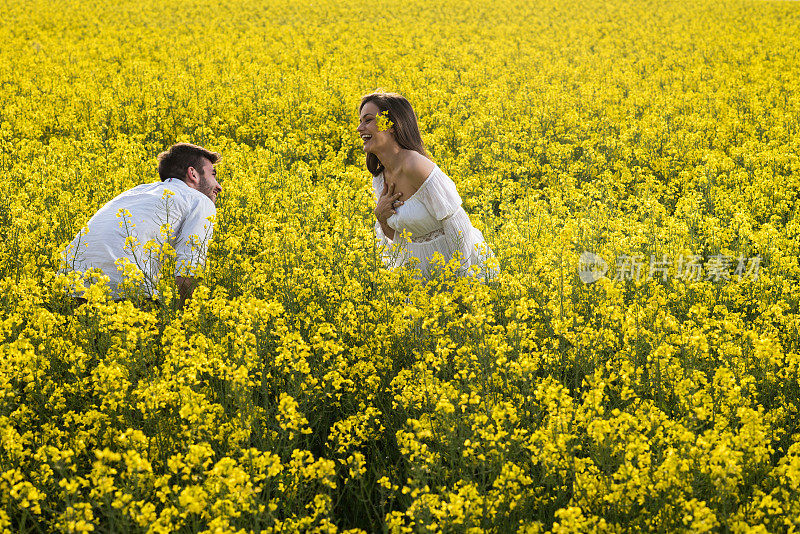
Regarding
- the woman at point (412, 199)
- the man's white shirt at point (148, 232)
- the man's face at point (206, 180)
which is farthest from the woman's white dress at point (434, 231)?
the man's face at point (206, 180)

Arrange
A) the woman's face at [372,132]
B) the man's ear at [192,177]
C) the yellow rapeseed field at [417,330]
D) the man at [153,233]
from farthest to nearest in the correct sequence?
the man's ear at [192,177], the woman's face at [372,132], the man at [153,233], the yellow rapeseed field at [417,330]

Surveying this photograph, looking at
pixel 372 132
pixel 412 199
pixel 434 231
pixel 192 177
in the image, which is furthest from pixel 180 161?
pixel 434 231

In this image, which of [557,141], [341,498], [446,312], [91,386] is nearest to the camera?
[341,498]

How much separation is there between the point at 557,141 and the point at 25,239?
729 centimetres

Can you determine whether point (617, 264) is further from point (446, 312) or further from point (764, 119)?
point (764, 119)

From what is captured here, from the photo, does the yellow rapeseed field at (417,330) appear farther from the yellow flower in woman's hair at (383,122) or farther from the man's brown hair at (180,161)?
the yellow flower in woman's hair at (383,122)

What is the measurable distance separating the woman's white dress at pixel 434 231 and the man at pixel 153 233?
1.35m

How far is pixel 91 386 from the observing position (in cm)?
352

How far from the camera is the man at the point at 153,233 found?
4363 millimetres

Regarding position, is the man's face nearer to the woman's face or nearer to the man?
the man

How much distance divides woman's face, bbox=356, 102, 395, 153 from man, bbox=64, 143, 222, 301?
1.27 metres

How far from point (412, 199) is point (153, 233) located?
6.12ft

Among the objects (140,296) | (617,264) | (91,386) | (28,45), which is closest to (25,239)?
(140,296)

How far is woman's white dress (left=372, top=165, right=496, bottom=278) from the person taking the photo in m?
4.63
